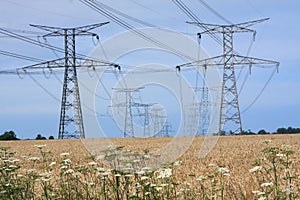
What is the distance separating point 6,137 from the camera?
58.4 m

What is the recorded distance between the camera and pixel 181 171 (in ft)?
30.2

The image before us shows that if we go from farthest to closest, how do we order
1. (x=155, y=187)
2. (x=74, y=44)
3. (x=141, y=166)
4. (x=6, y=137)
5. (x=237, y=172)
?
(x=6, y=137), (x=74, y=44), (x=237, y=172), (x=141, y=166), (x=155, y=187)

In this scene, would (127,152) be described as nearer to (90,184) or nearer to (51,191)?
(90,184)

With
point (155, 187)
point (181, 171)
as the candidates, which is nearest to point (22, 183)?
point (155, 187)

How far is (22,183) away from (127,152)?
4.42ft

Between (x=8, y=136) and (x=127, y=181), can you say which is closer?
(x=127, y=181)

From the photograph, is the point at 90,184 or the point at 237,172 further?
the point at 237,172

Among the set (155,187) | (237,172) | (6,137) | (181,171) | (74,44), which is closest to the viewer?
(155,187)

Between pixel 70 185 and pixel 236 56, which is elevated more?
pixel 236 56

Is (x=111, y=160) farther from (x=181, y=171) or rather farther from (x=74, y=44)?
(x=74, y=44)

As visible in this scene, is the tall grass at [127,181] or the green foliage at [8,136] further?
the green foliage at [8,136]

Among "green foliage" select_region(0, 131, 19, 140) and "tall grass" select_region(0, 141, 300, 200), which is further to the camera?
"green foliage" select_region(0, 131, 19, 140)

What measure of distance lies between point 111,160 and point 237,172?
4144mm

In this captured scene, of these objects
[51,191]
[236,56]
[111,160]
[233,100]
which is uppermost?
[236,56]
